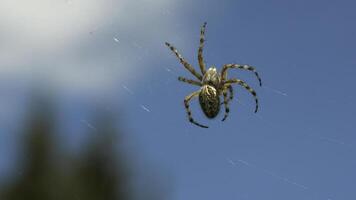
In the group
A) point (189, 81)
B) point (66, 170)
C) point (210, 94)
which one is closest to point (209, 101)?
point (210, 94)

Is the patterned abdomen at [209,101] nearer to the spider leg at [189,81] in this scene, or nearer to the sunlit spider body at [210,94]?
the sunlit spider body at [210,94]

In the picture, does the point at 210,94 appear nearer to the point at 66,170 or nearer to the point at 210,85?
the point at 210,85

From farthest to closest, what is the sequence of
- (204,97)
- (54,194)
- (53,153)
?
1. (53,153)
2. (54,194)
3. (204,97)

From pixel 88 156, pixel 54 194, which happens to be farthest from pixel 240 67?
pixel 88 156

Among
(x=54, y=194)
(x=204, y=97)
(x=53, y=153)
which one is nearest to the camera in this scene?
(x=204, y=97)

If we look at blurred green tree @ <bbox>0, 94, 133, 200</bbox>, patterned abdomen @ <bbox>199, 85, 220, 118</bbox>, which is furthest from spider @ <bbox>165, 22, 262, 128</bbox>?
blurred green tree @ <bbox>0, 94, 133, 200</bbox>

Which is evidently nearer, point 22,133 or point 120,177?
point 120,177

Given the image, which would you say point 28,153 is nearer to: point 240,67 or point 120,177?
point 120,177

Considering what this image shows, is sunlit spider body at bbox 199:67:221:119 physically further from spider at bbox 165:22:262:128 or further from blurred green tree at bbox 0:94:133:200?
blurred green tree at bbox 0:94:133:200
